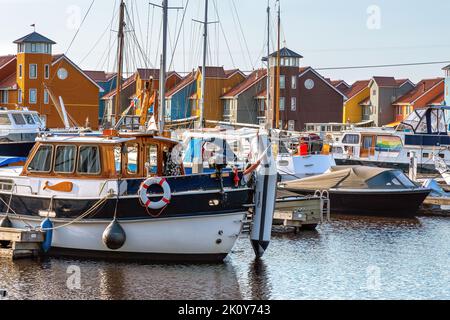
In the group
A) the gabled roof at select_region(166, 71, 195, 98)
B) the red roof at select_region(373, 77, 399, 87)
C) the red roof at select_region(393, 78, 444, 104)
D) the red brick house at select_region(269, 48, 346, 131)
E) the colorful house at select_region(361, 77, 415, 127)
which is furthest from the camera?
the red roof at select_region(373, 77, 399, 87)

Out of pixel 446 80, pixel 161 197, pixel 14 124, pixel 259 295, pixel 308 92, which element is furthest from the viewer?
pixel 308 92

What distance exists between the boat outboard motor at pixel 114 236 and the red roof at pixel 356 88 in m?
84.1

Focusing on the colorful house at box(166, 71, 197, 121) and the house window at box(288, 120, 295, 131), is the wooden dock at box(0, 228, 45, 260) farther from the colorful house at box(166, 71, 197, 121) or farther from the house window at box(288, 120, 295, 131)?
the colorful house at box(166, 71, 197, 121)

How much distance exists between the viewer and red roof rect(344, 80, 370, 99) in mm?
104438

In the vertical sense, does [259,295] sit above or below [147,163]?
below

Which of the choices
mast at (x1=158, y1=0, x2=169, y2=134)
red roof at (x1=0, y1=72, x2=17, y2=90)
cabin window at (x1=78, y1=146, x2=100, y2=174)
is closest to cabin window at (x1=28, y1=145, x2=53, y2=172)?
cabin window at (x1=78, y1=146, x2=100, y2=174)

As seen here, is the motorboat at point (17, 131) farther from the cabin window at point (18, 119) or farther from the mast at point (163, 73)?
the mast at point (163, 73)

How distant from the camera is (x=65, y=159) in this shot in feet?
76.0

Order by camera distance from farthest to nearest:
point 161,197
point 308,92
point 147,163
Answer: point 308,92 → point 147,163 → point 161,197

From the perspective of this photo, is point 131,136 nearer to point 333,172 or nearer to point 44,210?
point 44,210

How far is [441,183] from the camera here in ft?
143

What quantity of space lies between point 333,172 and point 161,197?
1499 cm
